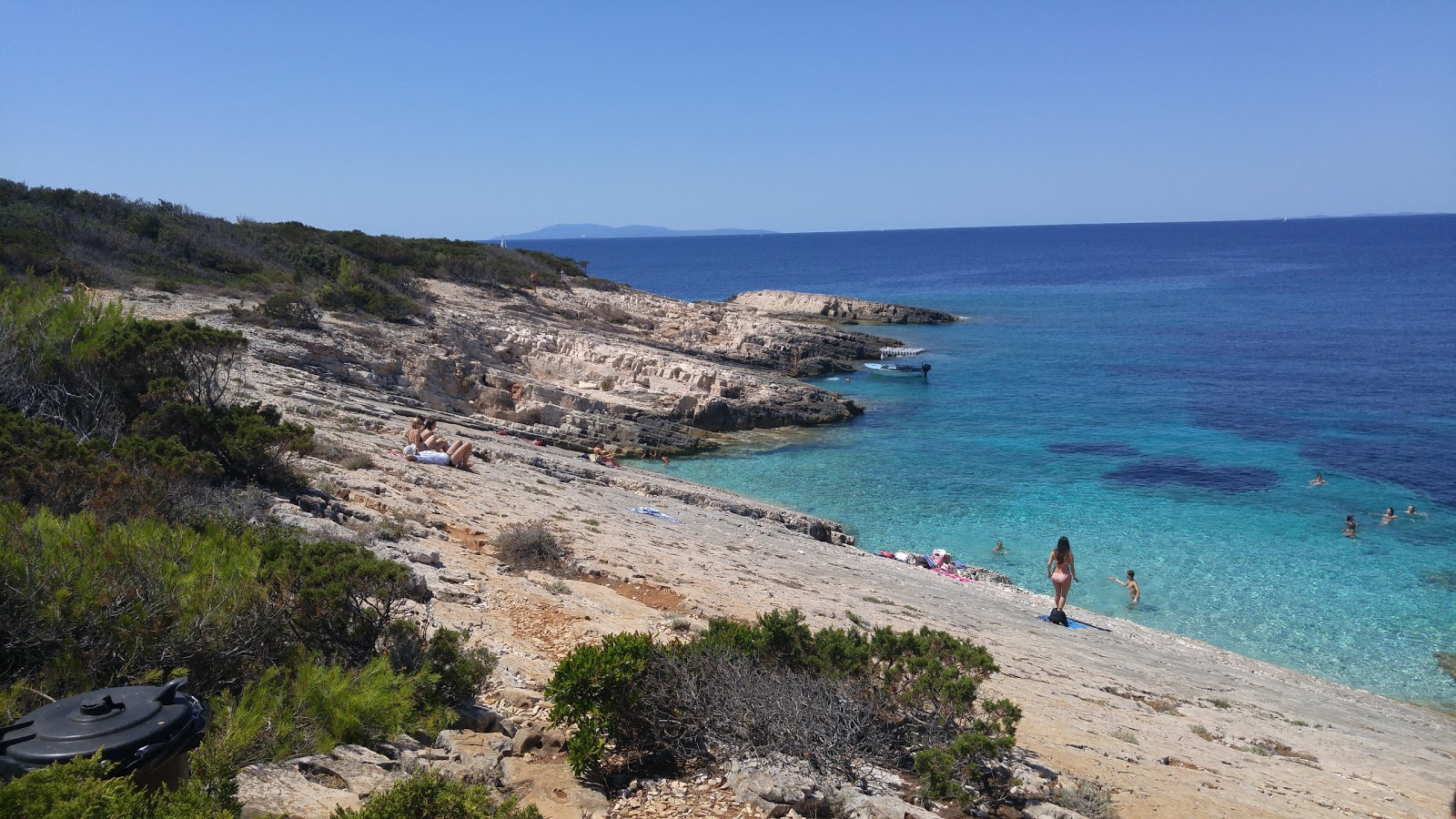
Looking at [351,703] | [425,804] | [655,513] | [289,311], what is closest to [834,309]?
[289,311]

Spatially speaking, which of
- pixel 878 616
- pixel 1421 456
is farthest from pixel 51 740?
pixel 1421 456

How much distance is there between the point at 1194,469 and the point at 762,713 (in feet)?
91.6

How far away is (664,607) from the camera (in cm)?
1078

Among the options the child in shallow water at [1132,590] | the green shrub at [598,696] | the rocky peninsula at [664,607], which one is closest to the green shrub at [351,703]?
the rocky peninsula at [664,607]

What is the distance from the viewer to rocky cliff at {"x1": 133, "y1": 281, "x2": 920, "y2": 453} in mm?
24516

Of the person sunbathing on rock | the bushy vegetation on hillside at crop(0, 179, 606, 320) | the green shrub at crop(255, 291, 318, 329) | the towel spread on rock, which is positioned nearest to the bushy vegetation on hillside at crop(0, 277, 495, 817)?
the person sunbathing on rock

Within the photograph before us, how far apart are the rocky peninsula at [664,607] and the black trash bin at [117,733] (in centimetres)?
60

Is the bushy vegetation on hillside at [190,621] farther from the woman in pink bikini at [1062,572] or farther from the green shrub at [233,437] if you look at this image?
the woman in pink bikini at [1062,572]

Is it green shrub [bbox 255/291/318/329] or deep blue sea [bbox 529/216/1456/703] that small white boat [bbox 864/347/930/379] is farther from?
green shrub [bbox 255/291/318/329]

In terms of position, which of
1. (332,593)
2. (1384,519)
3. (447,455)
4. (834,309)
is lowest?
(1384,519)

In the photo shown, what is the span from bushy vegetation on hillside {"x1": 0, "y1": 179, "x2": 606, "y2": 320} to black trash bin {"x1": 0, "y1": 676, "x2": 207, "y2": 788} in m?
22.2

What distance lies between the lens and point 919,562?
67.5 feet

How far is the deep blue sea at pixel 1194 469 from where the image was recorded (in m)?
18.9

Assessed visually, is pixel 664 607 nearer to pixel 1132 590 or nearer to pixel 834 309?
pixel 1132 590
